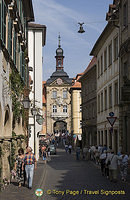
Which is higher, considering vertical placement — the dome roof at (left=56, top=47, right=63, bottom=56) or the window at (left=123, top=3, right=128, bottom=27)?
the dome roof at (left=56, top=47, right=63, bottom=56)

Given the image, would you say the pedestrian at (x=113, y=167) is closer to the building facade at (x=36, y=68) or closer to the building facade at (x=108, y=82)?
the building facade at (x=108, y=82)

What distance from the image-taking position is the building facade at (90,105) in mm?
44188

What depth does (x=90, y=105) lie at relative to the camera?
48.0 metres

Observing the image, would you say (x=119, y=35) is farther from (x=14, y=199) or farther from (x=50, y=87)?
(x=50, y=87)

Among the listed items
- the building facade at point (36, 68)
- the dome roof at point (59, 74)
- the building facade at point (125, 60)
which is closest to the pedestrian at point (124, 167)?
the building facade at point (125, 60)

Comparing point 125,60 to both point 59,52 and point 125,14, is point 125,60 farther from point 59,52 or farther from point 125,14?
point 59,52

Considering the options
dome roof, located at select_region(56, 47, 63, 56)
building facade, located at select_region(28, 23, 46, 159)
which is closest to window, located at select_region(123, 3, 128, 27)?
building facade, located at select_region(28, 23, 46, 159)

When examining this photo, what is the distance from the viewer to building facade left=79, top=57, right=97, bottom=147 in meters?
44.2

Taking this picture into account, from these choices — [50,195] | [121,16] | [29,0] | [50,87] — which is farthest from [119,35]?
[50,87]

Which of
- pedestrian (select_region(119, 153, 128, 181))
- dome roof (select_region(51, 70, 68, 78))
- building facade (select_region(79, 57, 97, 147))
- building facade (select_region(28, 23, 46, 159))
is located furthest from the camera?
dome roof (select_region(51, 70, 68, 78))

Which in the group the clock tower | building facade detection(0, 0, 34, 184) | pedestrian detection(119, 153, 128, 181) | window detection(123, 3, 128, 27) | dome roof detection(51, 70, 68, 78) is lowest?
pedestrian detection(119, 153, 128, 181)

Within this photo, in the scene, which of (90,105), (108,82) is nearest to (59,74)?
(90,105)

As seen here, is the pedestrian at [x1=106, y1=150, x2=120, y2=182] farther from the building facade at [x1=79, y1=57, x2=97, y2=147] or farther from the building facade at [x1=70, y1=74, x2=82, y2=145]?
the building facade at [x1=70, y1=74, x2=82, y2=145]

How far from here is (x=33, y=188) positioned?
15492mm
